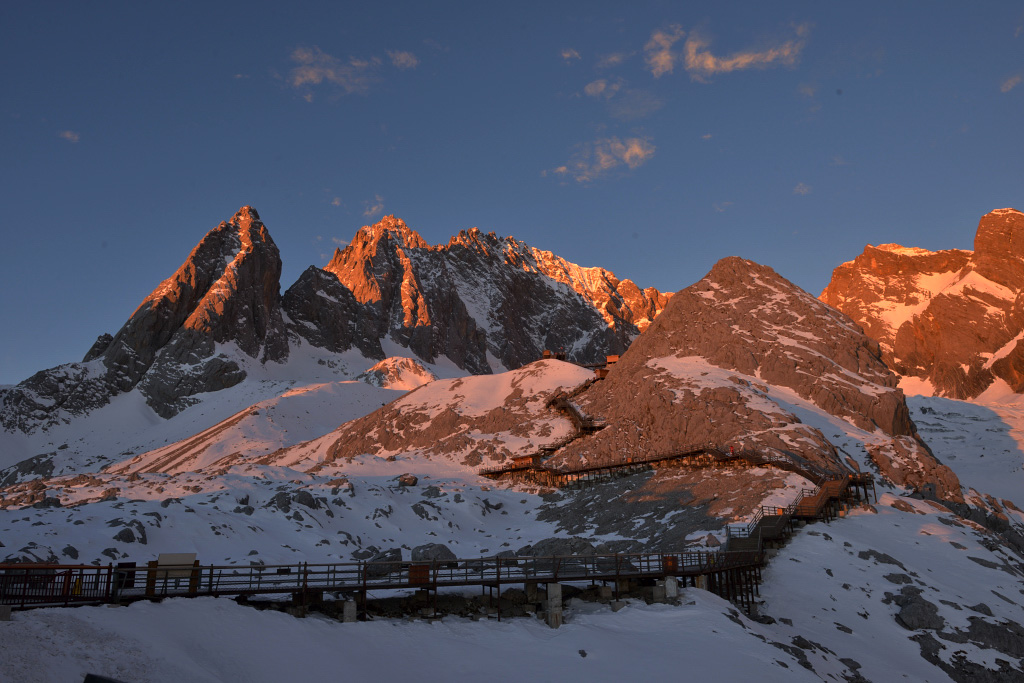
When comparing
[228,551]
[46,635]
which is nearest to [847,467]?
[228,551]

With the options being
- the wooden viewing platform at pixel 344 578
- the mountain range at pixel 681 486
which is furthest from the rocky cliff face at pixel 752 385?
the wooden viewing platform at pixel 344 578

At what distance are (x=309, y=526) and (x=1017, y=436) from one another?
133686mm

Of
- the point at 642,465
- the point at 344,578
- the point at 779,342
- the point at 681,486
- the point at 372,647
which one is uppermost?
the point at 779,342

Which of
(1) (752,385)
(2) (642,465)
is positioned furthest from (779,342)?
(2) (642,465)

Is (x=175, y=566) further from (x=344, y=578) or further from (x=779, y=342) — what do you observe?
(x=779, y=342)

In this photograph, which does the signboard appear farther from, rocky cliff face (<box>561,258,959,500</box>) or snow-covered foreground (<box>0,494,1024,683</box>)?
rocky cliff face (<box>561,258,959,500</box>)

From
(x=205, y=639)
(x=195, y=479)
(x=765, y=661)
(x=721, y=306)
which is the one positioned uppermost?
(x=721, y=306)

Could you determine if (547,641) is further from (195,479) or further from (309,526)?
(195,479)

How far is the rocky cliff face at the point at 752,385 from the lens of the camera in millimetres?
73562

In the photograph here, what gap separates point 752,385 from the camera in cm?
8894

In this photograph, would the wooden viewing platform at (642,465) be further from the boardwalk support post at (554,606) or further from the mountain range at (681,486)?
the boardwalk support post at (554,606)

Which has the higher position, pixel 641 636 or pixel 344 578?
pixel 344 578

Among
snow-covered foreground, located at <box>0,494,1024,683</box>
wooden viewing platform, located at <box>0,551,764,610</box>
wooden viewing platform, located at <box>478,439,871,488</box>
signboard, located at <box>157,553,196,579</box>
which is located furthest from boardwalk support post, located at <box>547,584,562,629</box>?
wooden viewing platform, located at <box>478,439,871,488</box>

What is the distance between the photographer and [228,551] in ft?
154
